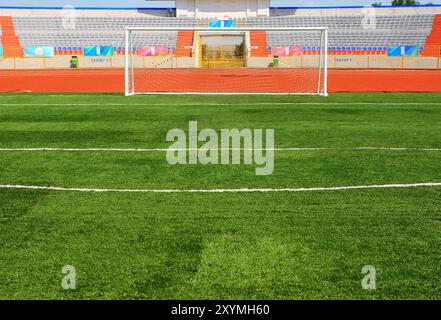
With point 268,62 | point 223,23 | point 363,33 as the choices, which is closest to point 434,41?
Result: point 363,33

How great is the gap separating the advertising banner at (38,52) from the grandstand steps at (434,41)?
35608 mm

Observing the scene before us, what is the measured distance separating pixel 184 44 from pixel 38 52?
1387 centimetres

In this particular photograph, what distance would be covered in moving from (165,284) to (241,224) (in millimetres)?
1324

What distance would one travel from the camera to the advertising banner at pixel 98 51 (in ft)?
156

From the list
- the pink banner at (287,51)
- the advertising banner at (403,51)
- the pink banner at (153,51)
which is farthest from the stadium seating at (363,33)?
the pink banner at (153,51)

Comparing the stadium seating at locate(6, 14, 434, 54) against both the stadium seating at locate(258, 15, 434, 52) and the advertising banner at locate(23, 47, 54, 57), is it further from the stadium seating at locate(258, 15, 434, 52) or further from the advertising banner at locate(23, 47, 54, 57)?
the advertising banner at locate(23, 47, 54, 57)

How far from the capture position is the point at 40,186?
5.74 m

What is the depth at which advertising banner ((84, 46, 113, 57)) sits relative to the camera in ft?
156

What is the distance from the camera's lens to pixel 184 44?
49344 mm

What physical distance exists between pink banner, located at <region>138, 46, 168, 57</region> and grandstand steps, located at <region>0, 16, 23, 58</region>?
1149 cm
